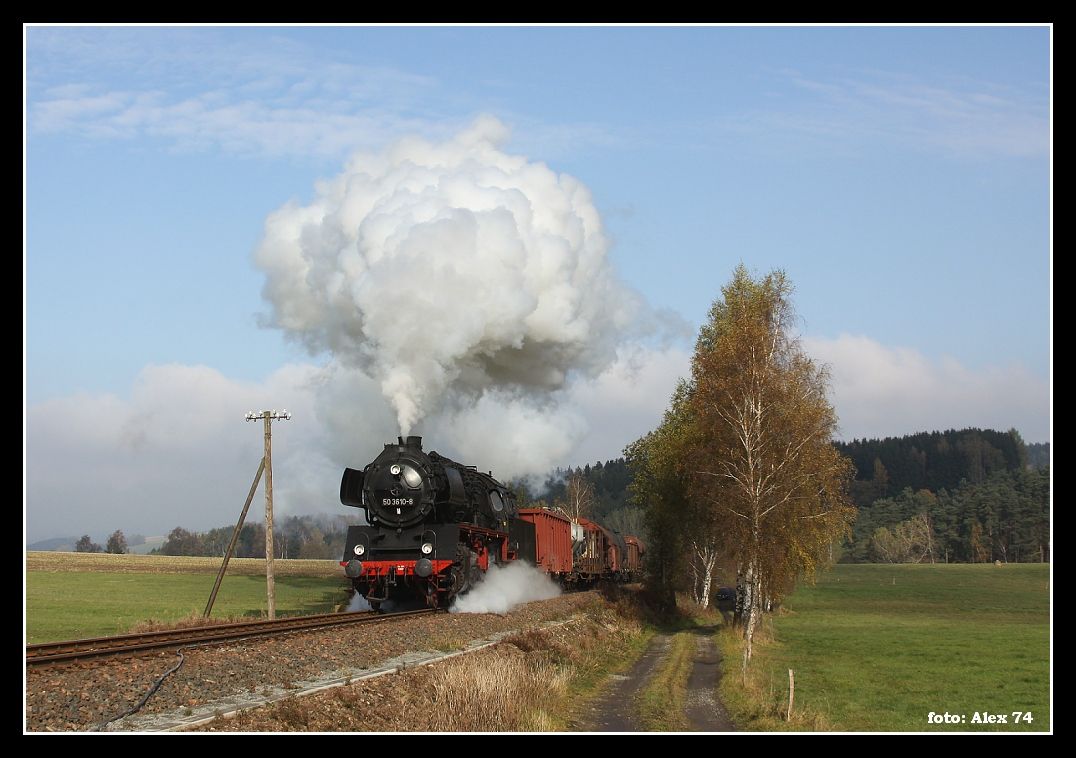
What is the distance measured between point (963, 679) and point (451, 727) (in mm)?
13031

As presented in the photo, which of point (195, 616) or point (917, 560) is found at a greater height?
point (195, 616)

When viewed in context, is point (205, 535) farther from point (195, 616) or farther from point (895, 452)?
point (195, 616)

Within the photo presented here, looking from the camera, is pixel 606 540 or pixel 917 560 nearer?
pixel 606 540

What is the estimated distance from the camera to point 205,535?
152 metres

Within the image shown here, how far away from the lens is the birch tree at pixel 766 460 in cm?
2427

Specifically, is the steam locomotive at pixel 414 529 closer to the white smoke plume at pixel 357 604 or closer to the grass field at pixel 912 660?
the white smoke plume at pixel 357 604

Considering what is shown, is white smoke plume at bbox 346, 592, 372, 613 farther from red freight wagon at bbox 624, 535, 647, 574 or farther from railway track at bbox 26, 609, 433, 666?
red freight wagon at bbox 624, 535, 647, 574

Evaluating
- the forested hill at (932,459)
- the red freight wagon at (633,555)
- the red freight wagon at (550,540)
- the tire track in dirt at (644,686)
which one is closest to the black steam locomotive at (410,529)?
the tire track in dirt at (644,686)

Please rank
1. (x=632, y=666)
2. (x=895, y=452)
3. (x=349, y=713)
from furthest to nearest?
(x=895, y=452)
(x=632, y=666)
(x=349, y=713)

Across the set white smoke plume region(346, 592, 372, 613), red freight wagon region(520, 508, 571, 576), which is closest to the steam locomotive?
white smoke plume region(346, 592, 372, 613)

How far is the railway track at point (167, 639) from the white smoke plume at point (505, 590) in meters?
2.71
